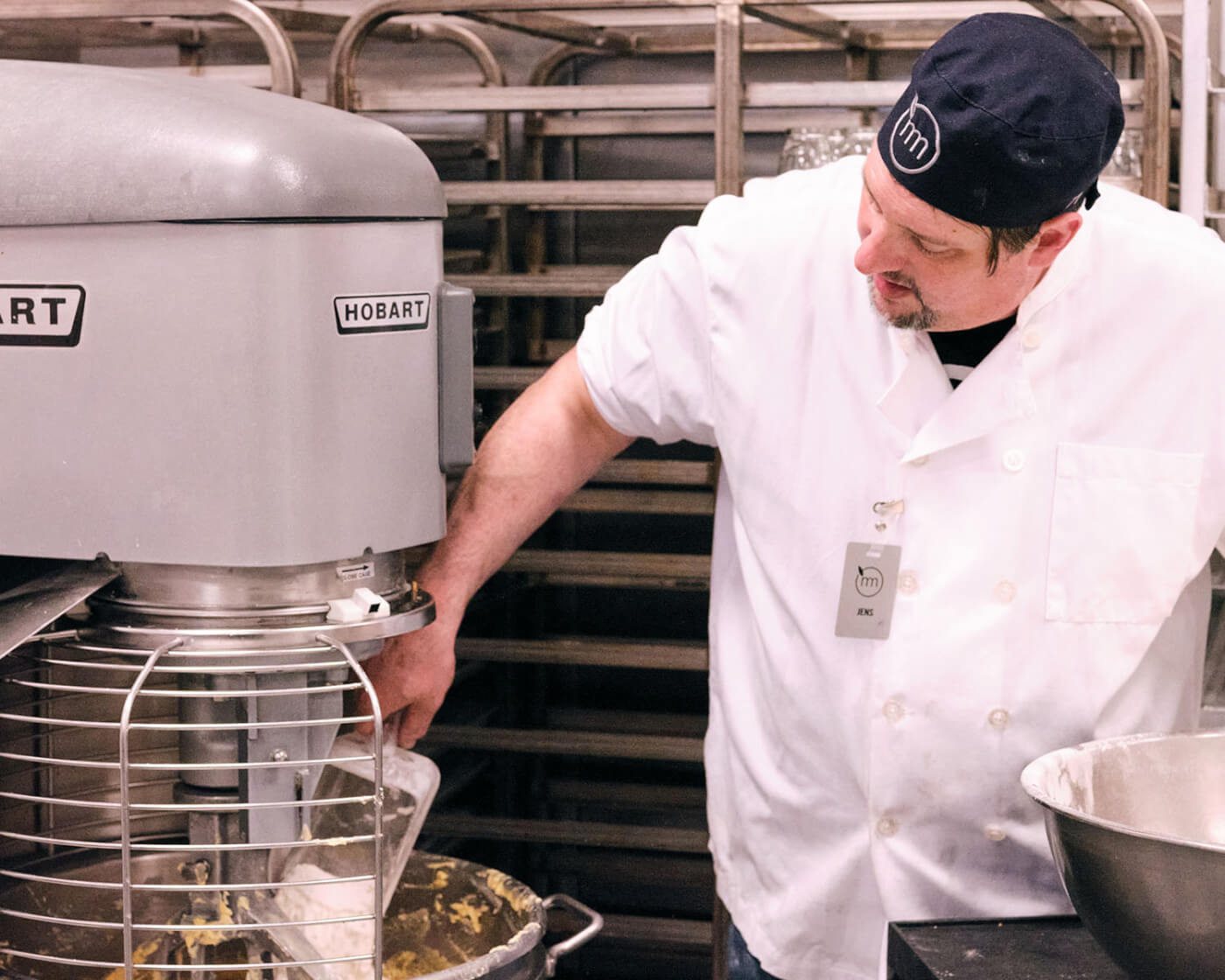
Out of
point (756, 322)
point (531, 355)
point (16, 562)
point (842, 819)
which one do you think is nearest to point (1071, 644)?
point (842, 819)

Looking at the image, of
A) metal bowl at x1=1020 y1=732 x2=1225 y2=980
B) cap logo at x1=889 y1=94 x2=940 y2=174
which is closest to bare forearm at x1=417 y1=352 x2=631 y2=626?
cap logo at x1=889 y1=94 x2=940 y2=174

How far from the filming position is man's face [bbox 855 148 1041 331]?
1.31m

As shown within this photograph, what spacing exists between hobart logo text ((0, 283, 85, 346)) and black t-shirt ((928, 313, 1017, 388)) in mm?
794

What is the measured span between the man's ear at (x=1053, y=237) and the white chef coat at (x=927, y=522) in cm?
5

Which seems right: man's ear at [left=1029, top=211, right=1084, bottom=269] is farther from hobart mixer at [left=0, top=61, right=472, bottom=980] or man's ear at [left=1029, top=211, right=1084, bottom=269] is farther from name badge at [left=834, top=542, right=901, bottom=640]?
hobart mixer at [left=0, top=61, right=472, bottom=980]

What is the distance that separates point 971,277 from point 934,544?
26 cm

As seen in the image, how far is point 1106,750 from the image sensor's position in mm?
1318

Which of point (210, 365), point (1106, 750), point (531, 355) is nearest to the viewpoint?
point (210, 365)

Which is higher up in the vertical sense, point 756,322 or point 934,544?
point 756,322

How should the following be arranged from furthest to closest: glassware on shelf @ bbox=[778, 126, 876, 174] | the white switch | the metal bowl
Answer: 1. glassware on shelf @ bbox=[778, 126, 876, 174]
2. the white switch
3. the metal bowl

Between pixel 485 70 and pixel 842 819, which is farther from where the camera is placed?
pixel 485 70

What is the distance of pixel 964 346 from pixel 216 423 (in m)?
0.75

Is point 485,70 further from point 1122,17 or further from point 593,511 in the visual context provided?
point 1122,17

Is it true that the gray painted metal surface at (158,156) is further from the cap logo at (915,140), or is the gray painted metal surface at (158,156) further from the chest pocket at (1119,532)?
the chest pocket at (1119,532)
